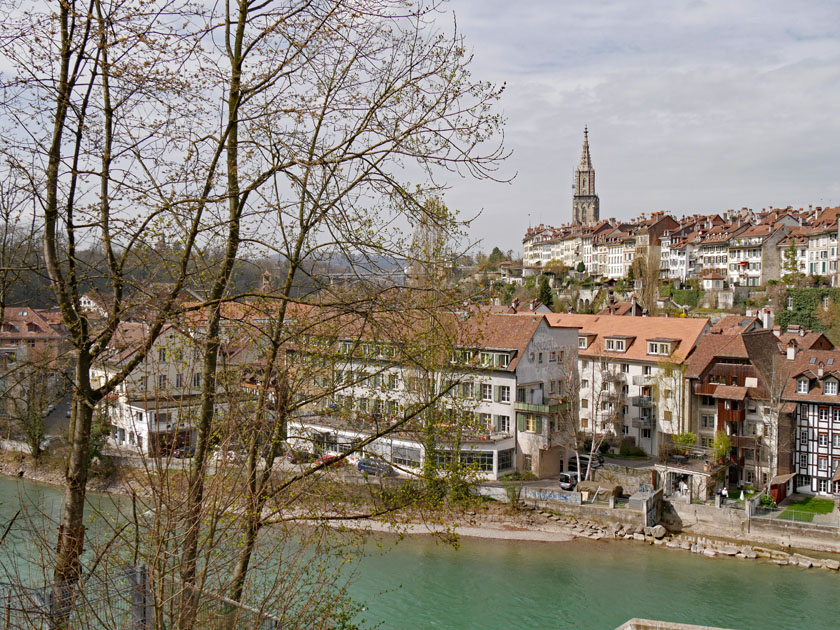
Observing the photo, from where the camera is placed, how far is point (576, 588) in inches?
548

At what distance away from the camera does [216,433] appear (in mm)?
3797

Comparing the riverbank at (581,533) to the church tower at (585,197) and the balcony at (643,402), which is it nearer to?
the balcony at (643,402)

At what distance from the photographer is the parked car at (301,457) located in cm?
471

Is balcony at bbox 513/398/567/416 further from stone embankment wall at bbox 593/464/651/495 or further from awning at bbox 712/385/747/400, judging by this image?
awning at bbox 712/385/747/400

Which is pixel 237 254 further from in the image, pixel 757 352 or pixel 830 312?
pixel 830 312

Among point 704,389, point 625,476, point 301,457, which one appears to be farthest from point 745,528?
point 301,457

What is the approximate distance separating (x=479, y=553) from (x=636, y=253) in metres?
40.3

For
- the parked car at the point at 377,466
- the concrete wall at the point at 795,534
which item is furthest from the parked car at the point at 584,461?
the parked car at the point at 377,466

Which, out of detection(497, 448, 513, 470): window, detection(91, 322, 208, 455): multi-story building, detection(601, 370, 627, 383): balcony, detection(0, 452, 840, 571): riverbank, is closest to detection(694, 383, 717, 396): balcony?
detection(601, 370, 627, 383): balcony

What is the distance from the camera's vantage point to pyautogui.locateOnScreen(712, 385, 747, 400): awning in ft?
65.1

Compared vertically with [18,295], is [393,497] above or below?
below

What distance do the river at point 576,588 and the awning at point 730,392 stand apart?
5.27 metres

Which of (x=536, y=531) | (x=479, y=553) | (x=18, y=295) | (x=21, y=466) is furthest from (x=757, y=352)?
(x=21, y=466)

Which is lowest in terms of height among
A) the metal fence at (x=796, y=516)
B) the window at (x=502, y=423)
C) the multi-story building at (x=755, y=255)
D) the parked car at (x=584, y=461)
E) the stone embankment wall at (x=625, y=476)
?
the metal fence at (x=796, y=516)
